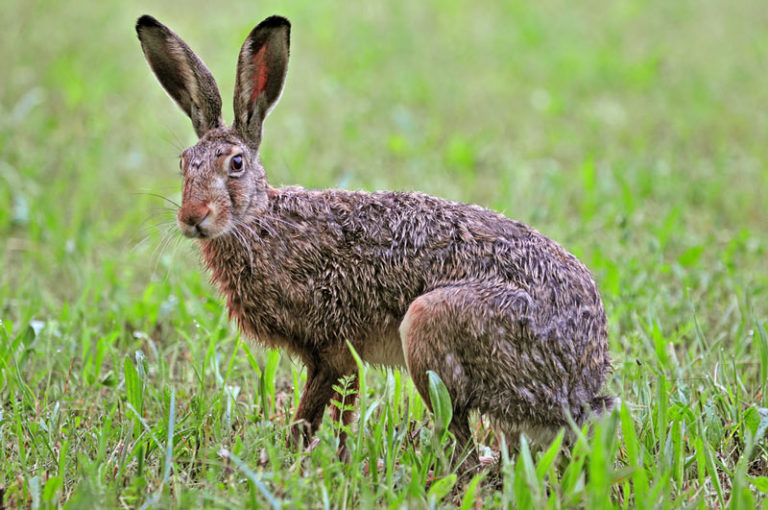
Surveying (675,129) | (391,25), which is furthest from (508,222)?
(391,25)

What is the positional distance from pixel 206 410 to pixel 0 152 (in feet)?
13.8

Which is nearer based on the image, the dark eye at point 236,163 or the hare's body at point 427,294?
the hare's body at point 427,294

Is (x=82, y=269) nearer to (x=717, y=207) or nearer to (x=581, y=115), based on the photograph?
(x=717, y=207)

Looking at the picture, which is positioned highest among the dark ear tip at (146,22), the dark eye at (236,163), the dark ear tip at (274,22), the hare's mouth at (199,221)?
the dark ear tip at (146,22)

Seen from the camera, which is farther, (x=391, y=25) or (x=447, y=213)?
(x=391, y=25)

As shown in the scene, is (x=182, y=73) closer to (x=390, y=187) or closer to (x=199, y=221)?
(x=199, y=221)

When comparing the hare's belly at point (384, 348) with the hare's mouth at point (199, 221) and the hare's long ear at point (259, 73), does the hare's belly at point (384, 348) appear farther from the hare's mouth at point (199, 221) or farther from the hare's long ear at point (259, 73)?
the hare's long ear at point (259, 73)

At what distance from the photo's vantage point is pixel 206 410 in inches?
145

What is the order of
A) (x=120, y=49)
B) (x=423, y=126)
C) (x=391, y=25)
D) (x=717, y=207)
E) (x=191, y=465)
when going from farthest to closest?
(x=391, y=25)
(x=120, y=49)
(x=423, y=126)
(x=717, y=207)
(x=191, y=465)

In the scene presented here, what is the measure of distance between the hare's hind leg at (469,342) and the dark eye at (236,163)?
3.13 ft

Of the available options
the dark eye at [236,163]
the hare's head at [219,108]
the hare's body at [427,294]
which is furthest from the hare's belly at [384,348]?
the dark eye at [236,163]

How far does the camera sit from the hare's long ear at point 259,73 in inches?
147

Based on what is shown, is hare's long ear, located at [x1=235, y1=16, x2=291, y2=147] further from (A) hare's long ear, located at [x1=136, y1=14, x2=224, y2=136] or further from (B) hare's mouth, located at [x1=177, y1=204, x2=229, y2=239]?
(B) hare's mouth, located at [x1=177, y1=204, x2=229, y2=239]

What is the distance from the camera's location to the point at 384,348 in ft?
12.3
